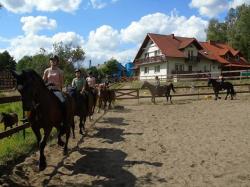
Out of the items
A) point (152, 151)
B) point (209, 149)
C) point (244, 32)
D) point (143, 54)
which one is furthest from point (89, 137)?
point (244, 32)

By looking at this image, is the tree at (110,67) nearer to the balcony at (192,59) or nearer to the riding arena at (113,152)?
the balcony at (192,59)

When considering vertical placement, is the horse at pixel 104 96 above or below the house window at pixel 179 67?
below

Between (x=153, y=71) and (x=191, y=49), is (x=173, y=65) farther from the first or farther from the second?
(x=153, y=71)

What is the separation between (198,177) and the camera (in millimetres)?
7422

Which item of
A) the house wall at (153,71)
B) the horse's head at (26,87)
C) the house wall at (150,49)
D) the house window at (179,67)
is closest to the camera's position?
the horse's head at (26,87)

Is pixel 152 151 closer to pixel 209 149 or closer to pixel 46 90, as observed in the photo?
pixel 209 149

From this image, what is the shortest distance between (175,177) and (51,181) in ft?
7.73

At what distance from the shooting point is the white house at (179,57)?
58781 millimetres

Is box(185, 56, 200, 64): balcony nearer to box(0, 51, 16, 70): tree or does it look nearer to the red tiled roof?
the red tiled roof

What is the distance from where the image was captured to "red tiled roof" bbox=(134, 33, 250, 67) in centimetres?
5928

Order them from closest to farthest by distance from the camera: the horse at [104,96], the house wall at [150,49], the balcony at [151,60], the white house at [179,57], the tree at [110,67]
Result: the horse at [104,96]
the balcony at [151,60]
the white house at [179,57]
the house wall at [150,49]
the tree at [110,67]

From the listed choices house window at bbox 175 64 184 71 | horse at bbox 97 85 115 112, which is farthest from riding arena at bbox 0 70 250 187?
house window at bbox 175 64 184 71

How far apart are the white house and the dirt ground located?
4340cm

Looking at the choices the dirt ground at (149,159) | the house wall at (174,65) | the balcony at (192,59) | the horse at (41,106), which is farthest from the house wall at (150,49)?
the horse at (41,106)
